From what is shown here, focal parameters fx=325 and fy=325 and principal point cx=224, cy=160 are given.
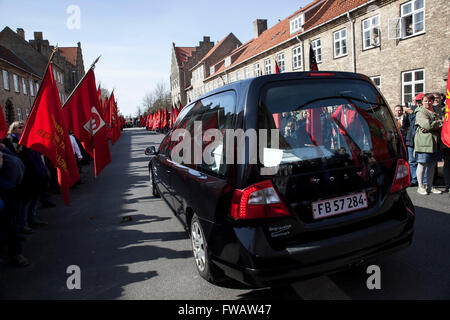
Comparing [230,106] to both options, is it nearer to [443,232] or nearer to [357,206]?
[357,206]

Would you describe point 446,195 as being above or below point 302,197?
below

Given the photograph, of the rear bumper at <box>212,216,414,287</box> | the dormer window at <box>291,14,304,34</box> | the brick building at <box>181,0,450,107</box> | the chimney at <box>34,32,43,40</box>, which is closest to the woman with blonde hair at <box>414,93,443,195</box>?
the rear bumper at <box>212,216,414,287</box>

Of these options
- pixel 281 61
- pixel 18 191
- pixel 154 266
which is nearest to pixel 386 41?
pixel 281 61

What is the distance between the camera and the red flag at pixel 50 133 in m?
4.69

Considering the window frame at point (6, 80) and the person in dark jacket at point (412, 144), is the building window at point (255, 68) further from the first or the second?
the person in dark jacket at point (412, 144)

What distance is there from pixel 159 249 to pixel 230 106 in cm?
239

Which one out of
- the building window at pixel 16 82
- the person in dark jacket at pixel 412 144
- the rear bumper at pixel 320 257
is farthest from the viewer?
the building window at pixel 16 82

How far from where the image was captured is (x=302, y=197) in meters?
2.52

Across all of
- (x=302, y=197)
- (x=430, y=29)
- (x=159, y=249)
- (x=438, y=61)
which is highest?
(x=430, y=29)

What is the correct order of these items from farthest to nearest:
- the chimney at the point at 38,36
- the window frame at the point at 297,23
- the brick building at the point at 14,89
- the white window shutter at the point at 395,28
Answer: the chimney at the point at 38,36
the brick building at the point at 14,89
the window frame at the point at 297,23
the white window shutter at the point at 395,28

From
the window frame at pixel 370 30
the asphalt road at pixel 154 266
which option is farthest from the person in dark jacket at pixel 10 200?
the window frame at pixel 370 30

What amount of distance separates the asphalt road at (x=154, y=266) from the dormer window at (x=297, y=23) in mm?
22075
